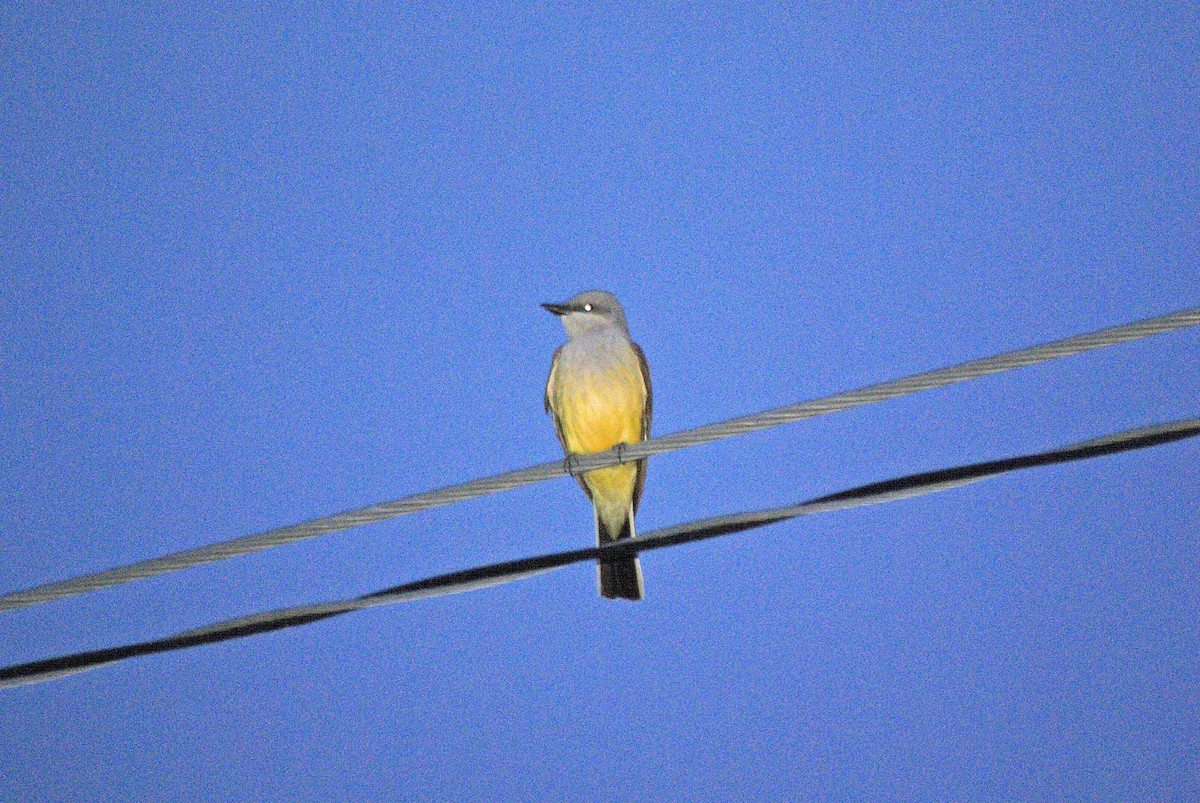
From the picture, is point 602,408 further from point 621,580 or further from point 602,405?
point 621,580

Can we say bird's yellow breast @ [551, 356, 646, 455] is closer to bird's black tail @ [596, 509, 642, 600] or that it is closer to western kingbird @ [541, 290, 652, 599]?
western kingbird @ [541, 290, 652, 599]

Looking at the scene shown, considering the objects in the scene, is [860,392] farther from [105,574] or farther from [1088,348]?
[105,574]

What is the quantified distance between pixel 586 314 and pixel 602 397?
0.80m

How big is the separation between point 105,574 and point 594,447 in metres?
4.53

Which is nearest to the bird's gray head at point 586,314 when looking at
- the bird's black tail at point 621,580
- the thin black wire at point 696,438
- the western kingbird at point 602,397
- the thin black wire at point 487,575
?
the western kingbird at point 602,397

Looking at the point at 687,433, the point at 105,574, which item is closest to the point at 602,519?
the point at 687,433

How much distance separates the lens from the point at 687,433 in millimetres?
4305

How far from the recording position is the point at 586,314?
866 centimetres

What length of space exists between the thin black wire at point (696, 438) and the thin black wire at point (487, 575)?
8.5 inches

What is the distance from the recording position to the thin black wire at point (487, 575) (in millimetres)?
3785

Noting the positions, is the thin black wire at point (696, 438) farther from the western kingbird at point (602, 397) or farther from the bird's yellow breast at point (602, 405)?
the bird's yellow breast at point (602, 405)

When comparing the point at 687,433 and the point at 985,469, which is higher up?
the point at 687,433

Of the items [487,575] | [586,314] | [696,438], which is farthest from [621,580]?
[487,575]

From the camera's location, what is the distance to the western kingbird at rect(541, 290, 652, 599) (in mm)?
8148
